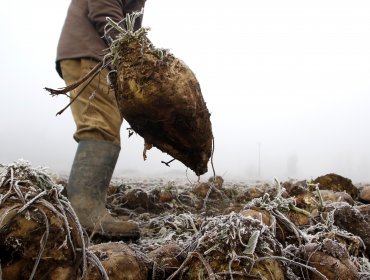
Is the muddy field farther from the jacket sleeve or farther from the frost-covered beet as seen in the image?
the jacket sleeve

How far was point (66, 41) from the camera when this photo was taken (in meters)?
3.71

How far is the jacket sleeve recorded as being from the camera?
3383 mm

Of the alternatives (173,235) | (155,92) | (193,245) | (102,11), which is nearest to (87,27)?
(102,11)

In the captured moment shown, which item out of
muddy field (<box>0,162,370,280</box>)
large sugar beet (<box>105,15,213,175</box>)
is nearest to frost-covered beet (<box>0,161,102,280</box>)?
muddy field (<box>0,162,370,280</box>)

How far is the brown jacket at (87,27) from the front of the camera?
11.3 feet

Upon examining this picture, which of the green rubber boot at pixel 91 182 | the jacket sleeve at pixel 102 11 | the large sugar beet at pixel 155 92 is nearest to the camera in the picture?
the large sugar beet at pixel 155 92

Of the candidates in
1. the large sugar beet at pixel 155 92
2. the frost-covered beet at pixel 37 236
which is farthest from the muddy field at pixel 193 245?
the large sugar beet at pixel 155 92

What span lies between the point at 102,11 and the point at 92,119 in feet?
2.88

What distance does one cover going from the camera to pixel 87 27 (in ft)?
12.1

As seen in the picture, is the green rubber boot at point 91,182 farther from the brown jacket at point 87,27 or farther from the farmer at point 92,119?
the brown jacket at point 87,27

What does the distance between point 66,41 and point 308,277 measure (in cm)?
279

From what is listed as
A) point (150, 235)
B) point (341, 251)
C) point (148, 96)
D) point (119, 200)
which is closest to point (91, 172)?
point (150, 235)

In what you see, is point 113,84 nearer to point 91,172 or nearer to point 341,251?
point 91,172

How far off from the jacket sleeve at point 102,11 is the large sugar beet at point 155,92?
46.7 inches
